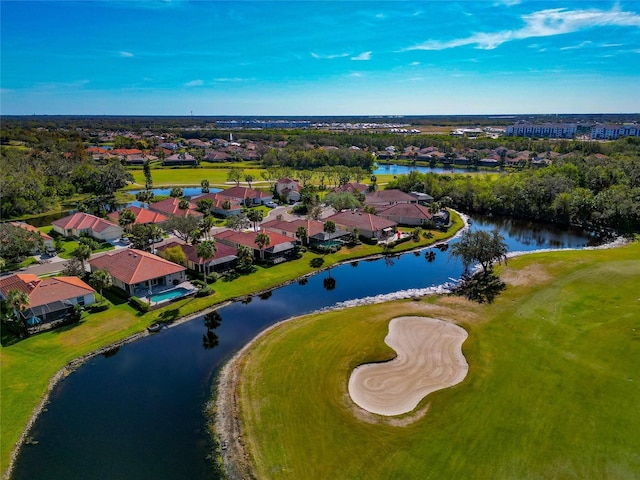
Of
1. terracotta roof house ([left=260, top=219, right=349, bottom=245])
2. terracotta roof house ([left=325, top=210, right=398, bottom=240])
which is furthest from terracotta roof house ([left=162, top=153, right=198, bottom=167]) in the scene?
terracotta roof house ([left=325, top=210, right=398, bottom=240])

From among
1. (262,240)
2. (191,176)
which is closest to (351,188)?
(262,240)

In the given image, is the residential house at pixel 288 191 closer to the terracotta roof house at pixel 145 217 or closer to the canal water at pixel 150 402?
the terracotta roof house at pixel 145 217

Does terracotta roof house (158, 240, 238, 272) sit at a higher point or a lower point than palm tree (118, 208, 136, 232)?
lower

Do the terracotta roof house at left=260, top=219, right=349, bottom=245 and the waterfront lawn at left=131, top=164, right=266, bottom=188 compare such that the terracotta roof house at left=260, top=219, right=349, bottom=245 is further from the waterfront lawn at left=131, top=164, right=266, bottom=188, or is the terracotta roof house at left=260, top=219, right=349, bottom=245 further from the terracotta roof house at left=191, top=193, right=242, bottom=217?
the waterfront lawn at left=131, top=164, right=266, bottom=188

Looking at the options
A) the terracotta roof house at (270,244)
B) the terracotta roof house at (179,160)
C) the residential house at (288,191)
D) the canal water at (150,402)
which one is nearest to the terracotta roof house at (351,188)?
the residential house at (288,191)

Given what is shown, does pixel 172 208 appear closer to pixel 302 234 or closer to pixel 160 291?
pixel 302 234


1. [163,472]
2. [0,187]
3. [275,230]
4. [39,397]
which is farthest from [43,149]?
[163,472]

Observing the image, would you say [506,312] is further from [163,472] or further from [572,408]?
[163,472]
